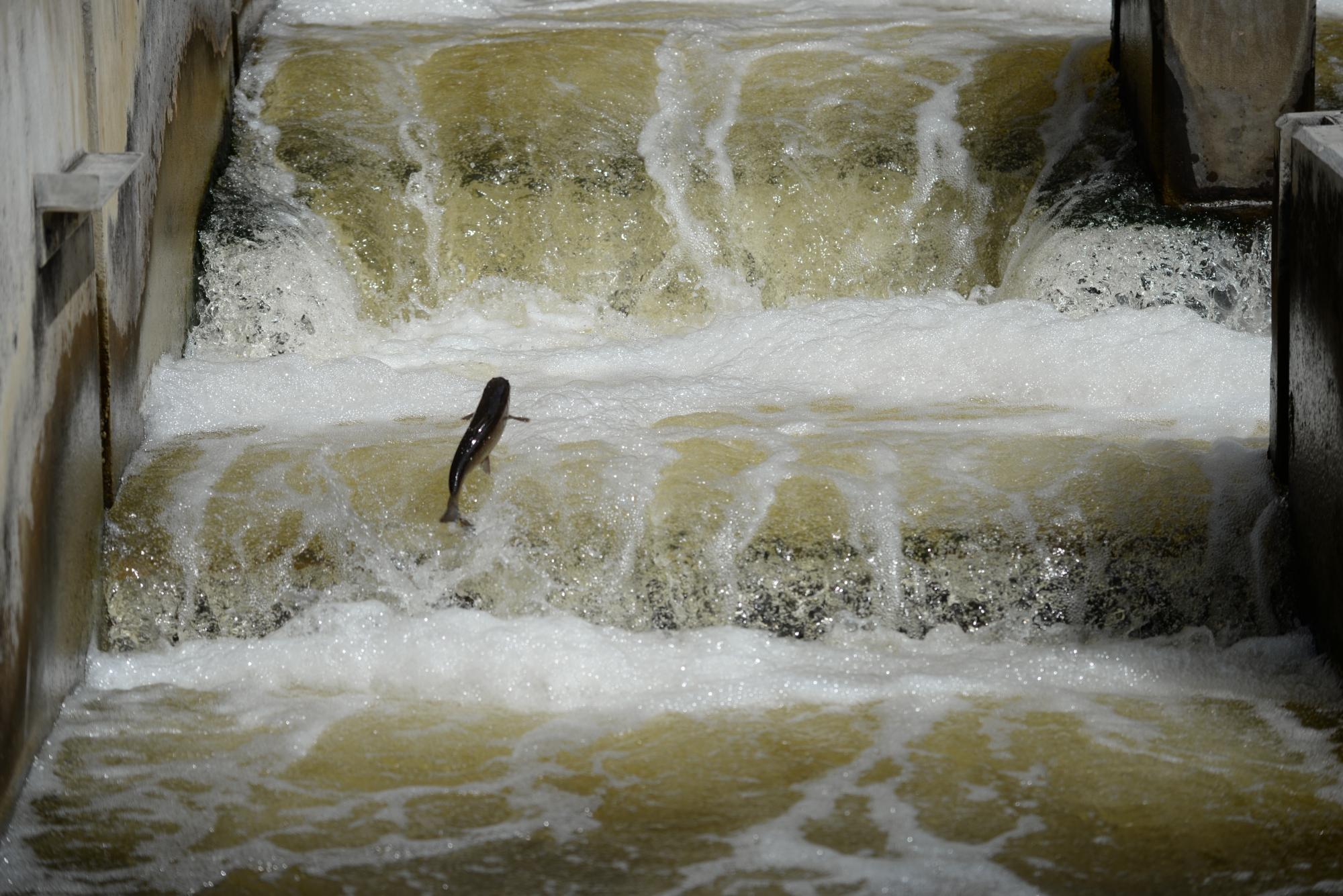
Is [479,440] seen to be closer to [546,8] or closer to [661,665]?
[661,665]

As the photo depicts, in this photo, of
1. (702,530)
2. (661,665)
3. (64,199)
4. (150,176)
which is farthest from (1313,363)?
(150,176)

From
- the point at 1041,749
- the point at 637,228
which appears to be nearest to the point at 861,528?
the point at 1041,749

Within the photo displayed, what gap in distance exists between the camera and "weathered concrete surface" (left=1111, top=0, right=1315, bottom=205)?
6.67 meters

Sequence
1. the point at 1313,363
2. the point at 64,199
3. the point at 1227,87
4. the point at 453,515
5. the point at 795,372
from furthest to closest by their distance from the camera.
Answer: the point at 1227,87
the point at 795,372
the point at 453,515
the point at 1313,363
the point at 64,199

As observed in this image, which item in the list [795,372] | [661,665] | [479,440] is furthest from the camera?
[795,372]

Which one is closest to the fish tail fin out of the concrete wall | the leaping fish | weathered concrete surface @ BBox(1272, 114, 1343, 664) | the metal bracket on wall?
the leaping fish

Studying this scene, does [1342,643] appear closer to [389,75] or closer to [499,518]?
[499,518]

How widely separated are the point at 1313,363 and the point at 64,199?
130 inches

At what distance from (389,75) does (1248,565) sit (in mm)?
5257

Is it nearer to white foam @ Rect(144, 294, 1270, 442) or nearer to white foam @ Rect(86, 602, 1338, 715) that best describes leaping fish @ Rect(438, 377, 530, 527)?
white foam @ Rect(86, 602, 1338, 715)

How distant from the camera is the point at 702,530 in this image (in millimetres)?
4305

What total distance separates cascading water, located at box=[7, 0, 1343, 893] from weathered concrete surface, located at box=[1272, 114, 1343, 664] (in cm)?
13

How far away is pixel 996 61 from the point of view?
26.0 feet

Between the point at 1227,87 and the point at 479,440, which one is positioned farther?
the point at 1227,87
